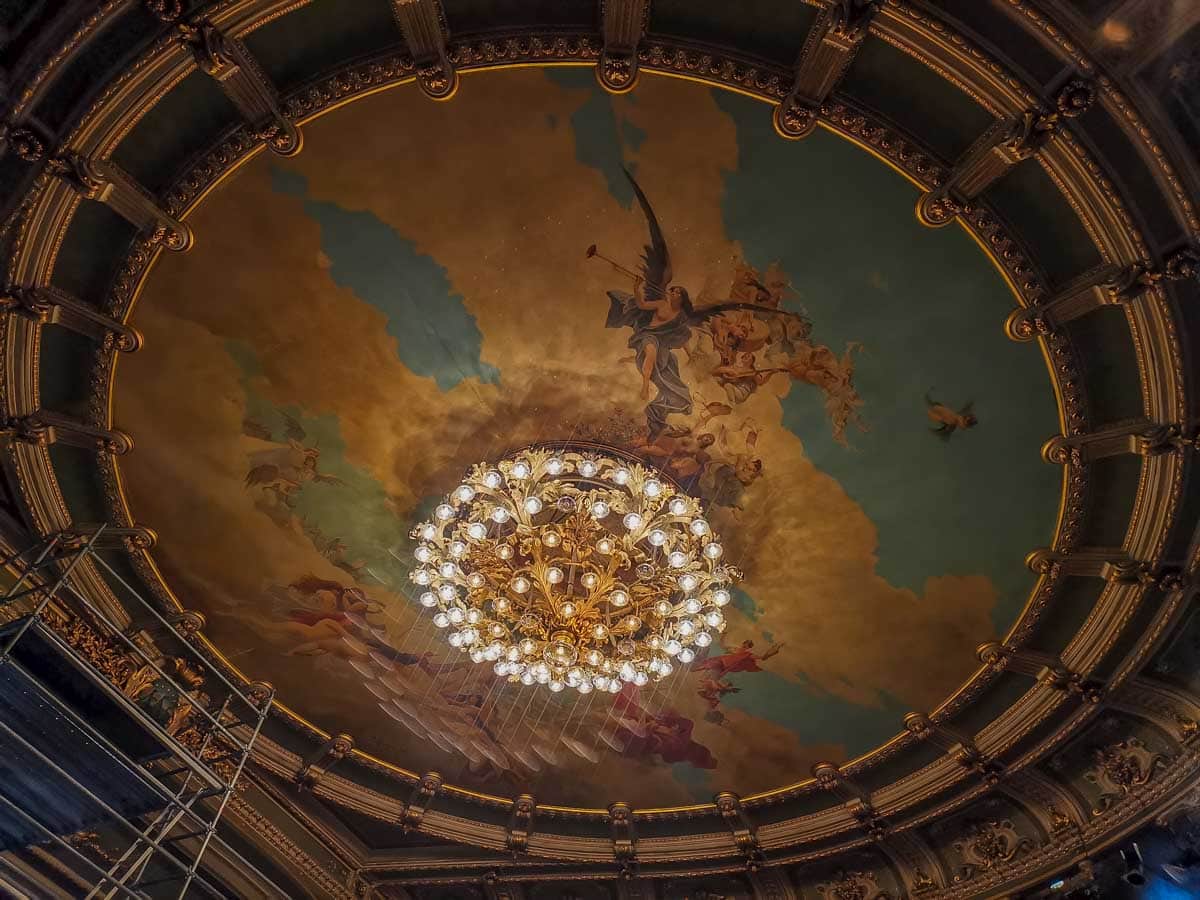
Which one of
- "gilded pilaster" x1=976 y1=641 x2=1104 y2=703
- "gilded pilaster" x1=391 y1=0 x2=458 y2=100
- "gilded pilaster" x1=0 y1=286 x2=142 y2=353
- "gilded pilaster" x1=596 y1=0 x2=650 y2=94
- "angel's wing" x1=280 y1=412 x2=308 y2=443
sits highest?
"gilded pilaster" x1=596 y1=0 x2=650 y2=94

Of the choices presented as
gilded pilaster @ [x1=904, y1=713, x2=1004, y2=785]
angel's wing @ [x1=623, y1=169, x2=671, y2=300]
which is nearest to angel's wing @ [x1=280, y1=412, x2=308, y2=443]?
angel's wing @ [x1=623, y1=169, x2=671, y2=300]

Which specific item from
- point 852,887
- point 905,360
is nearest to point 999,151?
point 905,360

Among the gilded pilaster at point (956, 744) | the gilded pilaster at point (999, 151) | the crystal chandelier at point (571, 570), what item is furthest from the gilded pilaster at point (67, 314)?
the gilded pilaster at point (956, 744)

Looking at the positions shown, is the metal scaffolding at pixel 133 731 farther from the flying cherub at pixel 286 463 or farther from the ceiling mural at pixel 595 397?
the flying cherub at pixel 286 463

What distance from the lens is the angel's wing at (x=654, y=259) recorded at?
768 centimetres

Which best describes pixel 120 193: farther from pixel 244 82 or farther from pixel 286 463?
pixel 286 463

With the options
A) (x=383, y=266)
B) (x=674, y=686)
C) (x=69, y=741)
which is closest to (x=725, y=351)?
(x=383, y=266)

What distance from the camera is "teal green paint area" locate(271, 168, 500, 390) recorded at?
7.69 m

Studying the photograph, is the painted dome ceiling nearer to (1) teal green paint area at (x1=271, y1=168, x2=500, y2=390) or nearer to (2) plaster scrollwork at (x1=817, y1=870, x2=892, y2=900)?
(1) teal green paint area at (x1=271, y1=168, x2=500, y2=390)

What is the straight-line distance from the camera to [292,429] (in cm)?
880

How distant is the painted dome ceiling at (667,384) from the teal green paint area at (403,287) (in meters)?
0.03

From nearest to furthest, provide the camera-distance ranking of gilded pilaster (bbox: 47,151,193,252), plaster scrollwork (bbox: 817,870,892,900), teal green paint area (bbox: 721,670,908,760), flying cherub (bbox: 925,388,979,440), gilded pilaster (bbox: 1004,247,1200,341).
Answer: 1. gilded pilaster (bbox: 47,151,193,252)
2. gilded pilaster (bbox: 1004,247,1200,341)
3. flying cherub (bbox: 925,388,979,440)
4. teal green paint area (bbox: 721,670,908,760)
5. plaster scrollwork (bbox: 817,870,892,900)

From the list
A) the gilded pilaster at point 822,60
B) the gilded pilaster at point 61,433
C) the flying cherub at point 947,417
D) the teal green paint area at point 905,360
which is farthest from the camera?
the flying cherub at point 947,417

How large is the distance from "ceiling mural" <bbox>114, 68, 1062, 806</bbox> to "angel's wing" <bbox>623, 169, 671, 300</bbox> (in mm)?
27
